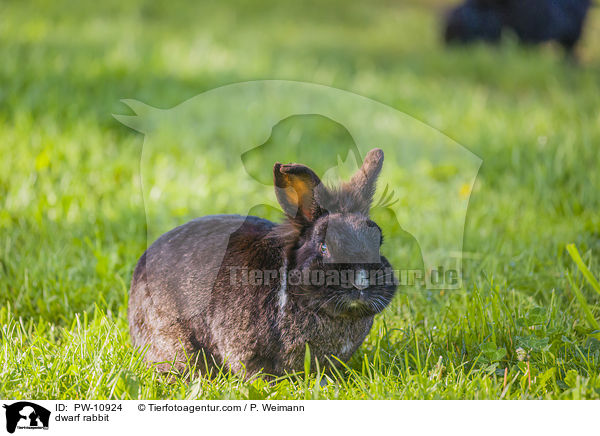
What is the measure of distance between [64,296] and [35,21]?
20.5 feet

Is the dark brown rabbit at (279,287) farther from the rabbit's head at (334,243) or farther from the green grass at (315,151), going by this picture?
the green grass at (315,151)

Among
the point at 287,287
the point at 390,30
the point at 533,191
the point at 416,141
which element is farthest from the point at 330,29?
the point at 287,287

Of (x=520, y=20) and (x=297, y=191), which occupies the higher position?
(x=520, y=20)

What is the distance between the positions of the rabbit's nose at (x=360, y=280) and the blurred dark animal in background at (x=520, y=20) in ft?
27.1

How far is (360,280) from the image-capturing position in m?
2.53

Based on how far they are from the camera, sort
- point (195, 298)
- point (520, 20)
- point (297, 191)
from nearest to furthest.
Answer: point (297, 191) → point (195, 298) → point (520, 20)

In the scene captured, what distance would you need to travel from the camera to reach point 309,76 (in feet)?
25.2

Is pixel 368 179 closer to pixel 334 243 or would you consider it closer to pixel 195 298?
pixel 334 243

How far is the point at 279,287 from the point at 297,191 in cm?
43

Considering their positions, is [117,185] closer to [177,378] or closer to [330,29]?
[177,378]
